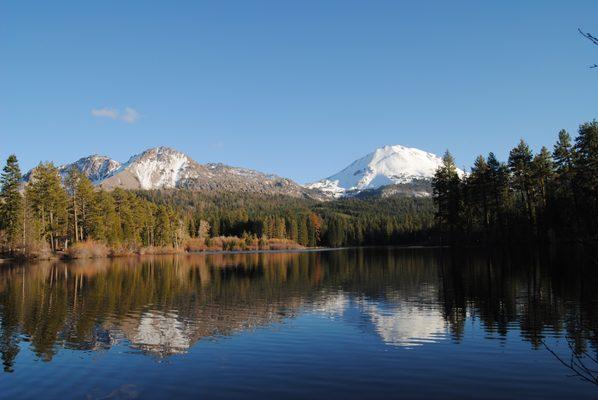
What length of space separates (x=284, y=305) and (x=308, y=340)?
10.9 m

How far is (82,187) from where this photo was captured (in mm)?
105500

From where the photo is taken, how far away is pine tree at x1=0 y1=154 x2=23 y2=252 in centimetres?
8981

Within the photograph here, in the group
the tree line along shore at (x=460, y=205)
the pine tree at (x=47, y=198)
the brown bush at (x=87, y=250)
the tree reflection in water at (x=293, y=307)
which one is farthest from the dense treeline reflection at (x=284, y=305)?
the pine tree at (x=47, y=198)

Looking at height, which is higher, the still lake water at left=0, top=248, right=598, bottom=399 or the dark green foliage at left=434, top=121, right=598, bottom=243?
the dark green foliage at left=434, top=121, right=598, bottom=243

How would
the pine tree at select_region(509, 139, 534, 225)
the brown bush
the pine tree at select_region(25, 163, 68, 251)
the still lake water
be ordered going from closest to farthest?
the still lake water → the pine tree at select_region(509, 139, 534, 225) → the brown bush → the pine tree at select_region(25, 163, 68, 251)

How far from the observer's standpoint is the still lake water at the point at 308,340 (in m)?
15.6

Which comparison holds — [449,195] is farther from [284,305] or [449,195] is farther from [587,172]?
[284,305]

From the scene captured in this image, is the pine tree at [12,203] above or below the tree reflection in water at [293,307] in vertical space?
above

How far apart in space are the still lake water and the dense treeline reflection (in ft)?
0.42

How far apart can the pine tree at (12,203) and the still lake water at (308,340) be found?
55.9m

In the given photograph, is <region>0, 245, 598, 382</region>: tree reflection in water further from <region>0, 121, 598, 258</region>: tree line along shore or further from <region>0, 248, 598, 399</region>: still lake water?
<region>0, 121, 598, 258</region>: tree line along shore

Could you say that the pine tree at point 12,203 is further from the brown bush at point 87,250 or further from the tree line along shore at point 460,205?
the brown bush at point 87,250

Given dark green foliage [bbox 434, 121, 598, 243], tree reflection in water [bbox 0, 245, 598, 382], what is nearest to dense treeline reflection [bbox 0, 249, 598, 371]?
tree reflection in water [bbox 0, 245, 598, 382]

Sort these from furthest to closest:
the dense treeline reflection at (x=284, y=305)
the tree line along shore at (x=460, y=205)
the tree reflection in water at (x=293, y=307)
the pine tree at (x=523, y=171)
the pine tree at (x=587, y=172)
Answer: the pine tree at (x=523, y=171) → the tree line along shore at (x=460, y=205) → the pine tree at (x=587, y=172) → the dense treeline reflection at (x=284, y=305) → the tree reflection in water at (x=293, y=307)
